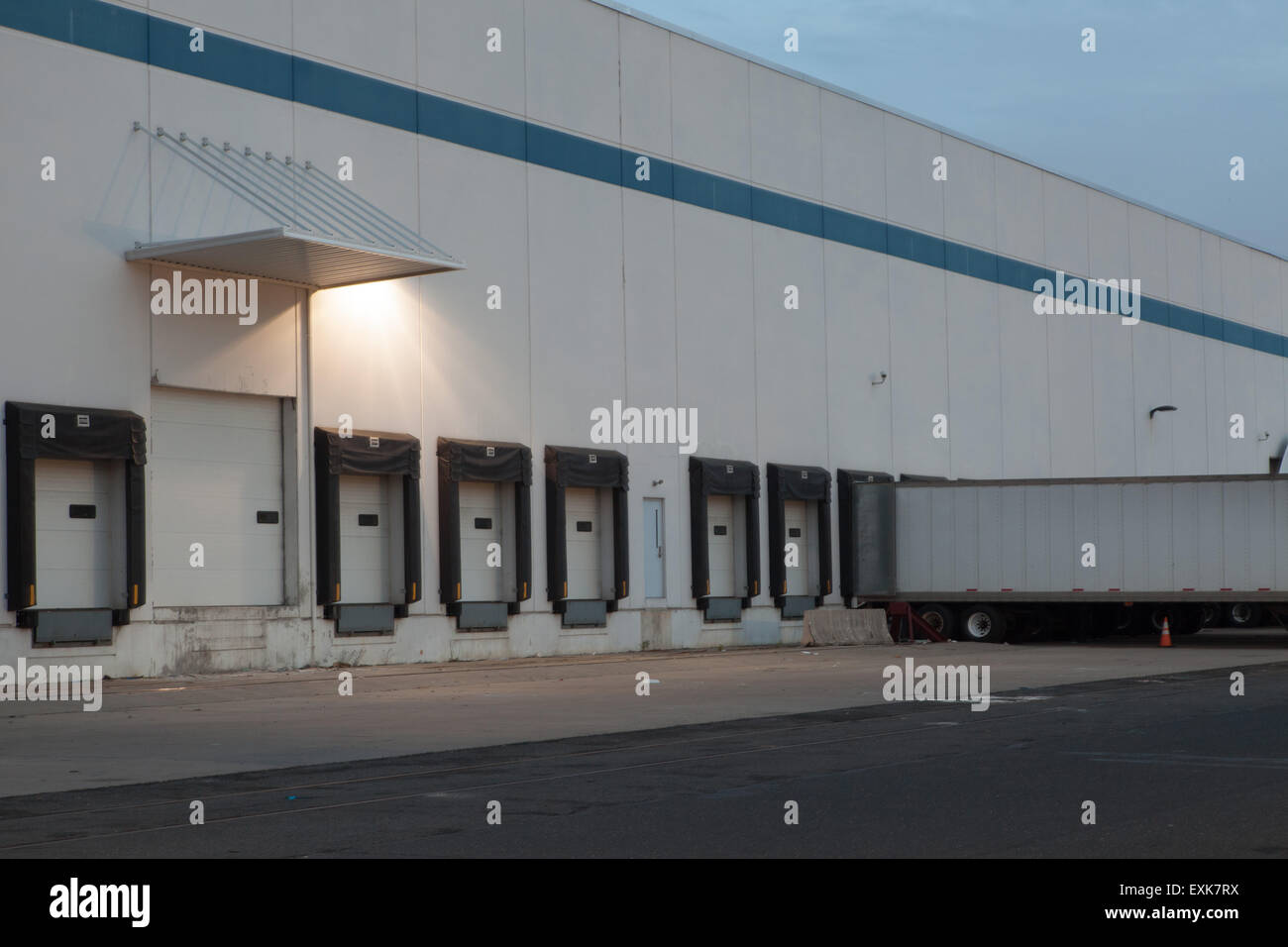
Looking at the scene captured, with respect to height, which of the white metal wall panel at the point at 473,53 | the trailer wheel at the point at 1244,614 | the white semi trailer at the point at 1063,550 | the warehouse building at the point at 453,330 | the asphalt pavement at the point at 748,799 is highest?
the white metal wall panel at the point at 473,53

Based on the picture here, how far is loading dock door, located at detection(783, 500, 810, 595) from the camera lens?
35406 millimetres

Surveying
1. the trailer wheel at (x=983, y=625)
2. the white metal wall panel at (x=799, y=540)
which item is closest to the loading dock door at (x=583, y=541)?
the white metal wall panel at (x=799, y=540)

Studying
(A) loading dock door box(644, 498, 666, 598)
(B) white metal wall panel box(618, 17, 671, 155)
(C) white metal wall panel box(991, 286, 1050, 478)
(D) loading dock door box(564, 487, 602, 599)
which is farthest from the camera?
(C) white metal wall panel box(991, 286, 1050, 478)

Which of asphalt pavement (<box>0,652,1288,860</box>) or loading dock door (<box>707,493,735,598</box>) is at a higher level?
loading dock door (<box>707,493,735,598</box>)

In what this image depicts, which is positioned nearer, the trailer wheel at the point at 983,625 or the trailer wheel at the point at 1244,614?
the trailer wheel at the point at 983,625

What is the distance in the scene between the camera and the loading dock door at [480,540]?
27609mm

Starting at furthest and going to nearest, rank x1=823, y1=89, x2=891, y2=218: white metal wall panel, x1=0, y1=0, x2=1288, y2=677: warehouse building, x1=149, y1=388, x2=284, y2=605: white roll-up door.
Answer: x1=823, y1=89, x2=891, y2=218: white metal wall panel
x1=149, y1=388, x2=284, y2=605: white roll-up door
x1=0, y1=0, x2=1288, y2=677: warehouse building

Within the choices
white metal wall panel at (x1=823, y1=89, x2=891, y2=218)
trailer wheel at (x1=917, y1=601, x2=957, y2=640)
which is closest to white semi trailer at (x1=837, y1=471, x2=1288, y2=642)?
trailer wheel at (x1=917, y1=601, x2=957, y2=640)

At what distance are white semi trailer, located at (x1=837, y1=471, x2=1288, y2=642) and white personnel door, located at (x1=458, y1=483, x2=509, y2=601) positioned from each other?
11330 millimetres

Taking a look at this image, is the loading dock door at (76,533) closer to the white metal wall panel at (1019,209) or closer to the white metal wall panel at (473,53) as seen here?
the white metal wall panel at (473,53)

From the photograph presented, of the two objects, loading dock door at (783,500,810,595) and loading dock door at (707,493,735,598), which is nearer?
loading dock door at (707,493,735,598)

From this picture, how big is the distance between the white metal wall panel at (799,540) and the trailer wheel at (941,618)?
2943mm

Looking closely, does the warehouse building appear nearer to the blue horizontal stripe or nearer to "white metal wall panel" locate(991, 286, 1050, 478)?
the blue horizontal stripe
